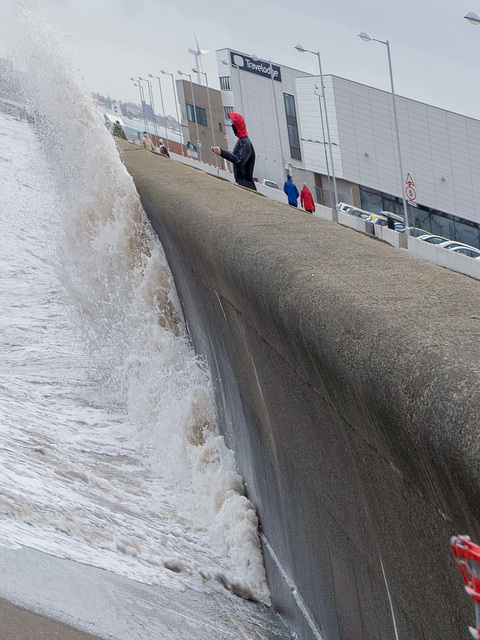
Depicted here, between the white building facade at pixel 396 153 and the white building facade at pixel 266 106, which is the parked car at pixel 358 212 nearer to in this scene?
the white building facade at pixel 396 153

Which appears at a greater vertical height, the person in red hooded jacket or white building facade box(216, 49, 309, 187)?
white building facade box(216, 49, 309, 187)

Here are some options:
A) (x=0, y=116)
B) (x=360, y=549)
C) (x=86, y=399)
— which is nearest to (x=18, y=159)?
(x=0, y=116)

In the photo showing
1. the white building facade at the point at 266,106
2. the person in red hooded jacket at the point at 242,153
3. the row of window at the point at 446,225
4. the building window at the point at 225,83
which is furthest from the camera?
the building window at the point at 225,83

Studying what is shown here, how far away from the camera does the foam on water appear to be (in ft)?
14.6

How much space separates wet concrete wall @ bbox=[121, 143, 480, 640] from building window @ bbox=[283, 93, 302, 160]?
57590mm

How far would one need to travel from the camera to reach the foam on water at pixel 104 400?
14.6ft

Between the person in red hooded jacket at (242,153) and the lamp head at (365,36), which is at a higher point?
the lamp head at (365,36)

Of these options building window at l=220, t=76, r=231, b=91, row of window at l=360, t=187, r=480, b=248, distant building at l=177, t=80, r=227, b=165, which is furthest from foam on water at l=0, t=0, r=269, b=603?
distant building at l=177, t=80, r=227, b=165

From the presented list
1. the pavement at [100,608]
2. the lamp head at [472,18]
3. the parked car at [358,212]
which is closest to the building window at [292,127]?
the parked car at [358,212]

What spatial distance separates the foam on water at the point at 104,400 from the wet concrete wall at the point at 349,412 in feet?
1.57

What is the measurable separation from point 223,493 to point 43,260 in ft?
33.0

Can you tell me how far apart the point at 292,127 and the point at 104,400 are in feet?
188

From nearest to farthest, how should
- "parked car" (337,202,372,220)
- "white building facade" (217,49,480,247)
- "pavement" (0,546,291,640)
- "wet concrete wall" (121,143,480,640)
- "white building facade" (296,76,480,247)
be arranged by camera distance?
"wet concrete wall" (121,143,480,640), "pavement" (0,546,291,640), "parked car" (337,202,372,220), "white building facade" (296,76,480,247), "white building facade" (217,49,480,247)

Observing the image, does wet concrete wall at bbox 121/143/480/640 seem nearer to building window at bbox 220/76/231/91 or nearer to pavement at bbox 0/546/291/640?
pavement at bbox 0/546/291/640
